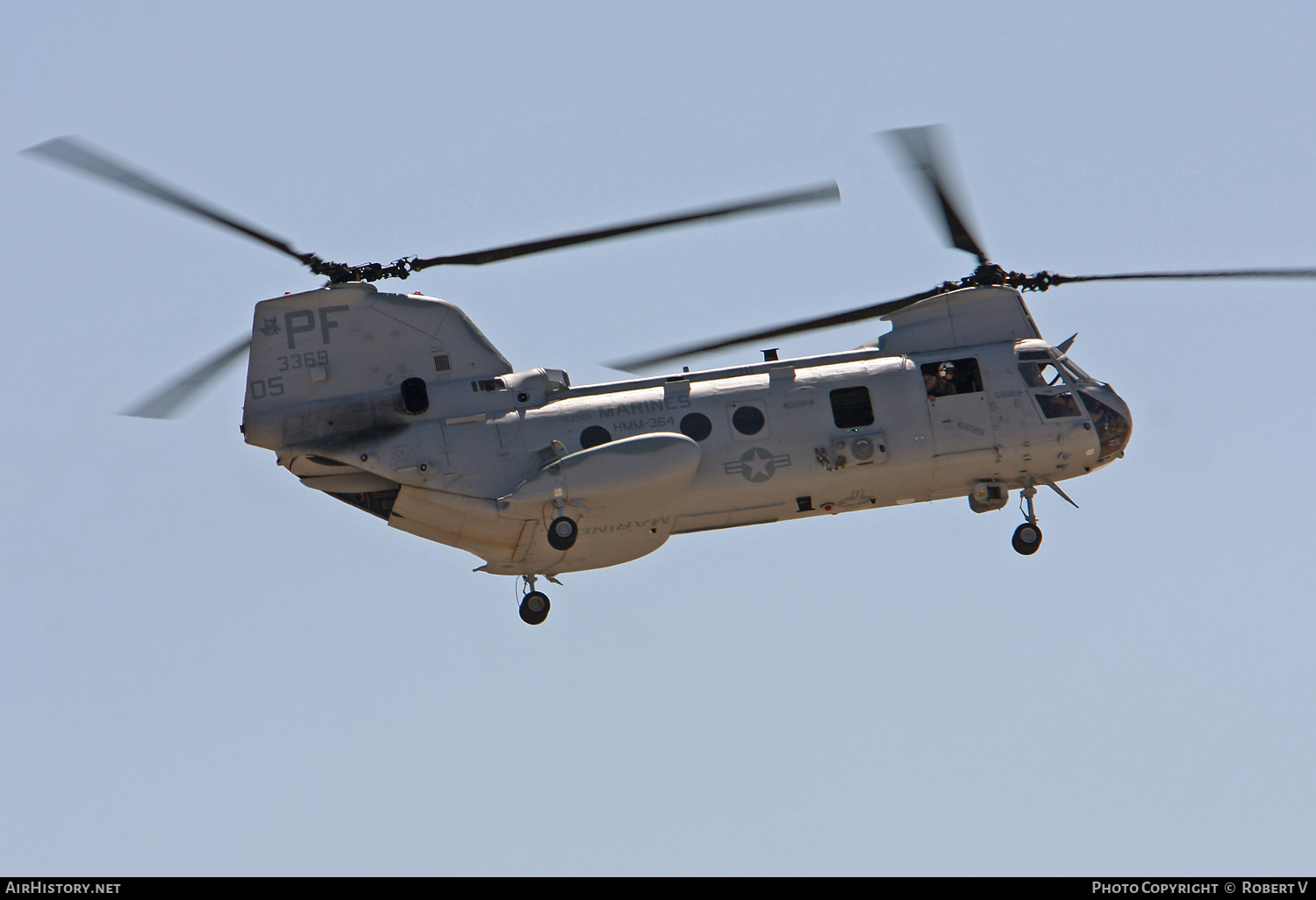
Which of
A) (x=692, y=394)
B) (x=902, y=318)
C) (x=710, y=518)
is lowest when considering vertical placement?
(x=710, y=518)

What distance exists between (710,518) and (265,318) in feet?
27.2

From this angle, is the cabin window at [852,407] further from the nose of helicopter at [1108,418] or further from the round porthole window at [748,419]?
the nose of helicopter at [1108,418]

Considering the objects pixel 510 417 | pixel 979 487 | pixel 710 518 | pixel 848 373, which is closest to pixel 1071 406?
pixel 979 487

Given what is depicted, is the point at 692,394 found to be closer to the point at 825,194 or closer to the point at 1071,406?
the point at 825,194

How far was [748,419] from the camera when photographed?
28594mm

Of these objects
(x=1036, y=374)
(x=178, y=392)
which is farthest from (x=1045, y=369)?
(x=178, y=392)

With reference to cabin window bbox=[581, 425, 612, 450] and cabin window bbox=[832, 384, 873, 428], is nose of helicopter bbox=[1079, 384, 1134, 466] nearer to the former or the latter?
cabin window bbox=[832, 384, 873, 428]

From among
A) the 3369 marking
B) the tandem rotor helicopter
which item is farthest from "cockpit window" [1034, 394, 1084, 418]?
the 3369 marking

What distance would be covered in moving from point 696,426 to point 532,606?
4.23 meters

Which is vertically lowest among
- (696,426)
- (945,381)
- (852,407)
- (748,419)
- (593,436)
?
(593,436)

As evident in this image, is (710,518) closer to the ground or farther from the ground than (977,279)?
closer to the ground

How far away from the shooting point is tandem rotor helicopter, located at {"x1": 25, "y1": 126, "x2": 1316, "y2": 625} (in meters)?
27.7

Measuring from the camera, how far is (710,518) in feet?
94.2

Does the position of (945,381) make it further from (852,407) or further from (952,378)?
(852,407)
